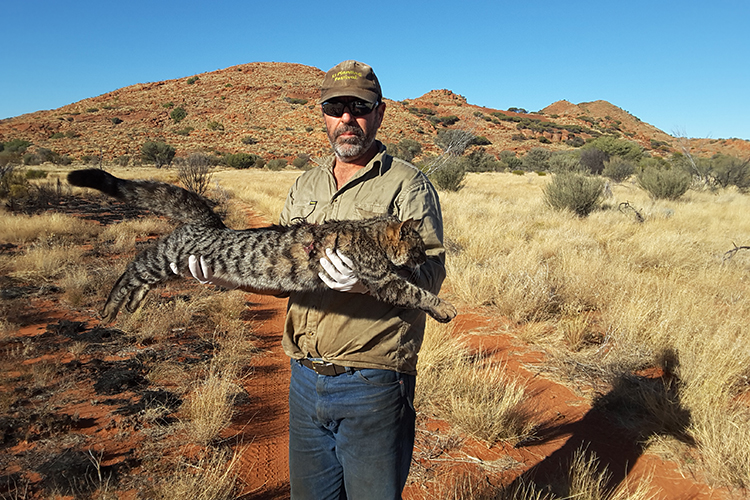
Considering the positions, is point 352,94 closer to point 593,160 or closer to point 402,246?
point 402,246

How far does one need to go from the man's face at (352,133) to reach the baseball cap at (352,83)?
0.08 meters

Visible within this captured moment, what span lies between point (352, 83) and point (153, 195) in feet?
6.04

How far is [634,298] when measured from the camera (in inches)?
247

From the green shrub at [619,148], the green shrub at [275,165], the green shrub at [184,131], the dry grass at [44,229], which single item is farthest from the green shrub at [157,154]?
the green shrub at [619,148]

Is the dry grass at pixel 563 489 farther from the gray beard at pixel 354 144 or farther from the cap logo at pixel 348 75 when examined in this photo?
the cap logo at pixel 348 75

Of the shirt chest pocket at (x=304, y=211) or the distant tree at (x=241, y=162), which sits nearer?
the shirt chest pocket at (x=304, y=211)

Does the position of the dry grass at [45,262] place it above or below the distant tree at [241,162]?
below

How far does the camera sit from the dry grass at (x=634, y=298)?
416 cm

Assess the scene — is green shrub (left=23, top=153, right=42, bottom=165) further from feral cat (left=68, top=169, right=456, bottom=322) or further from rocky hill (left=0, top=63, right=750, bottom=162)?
feral cat (left=68, top=169, right=456, bottom=322)

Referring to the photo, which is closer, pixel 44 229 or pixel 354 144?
pixel 354 144

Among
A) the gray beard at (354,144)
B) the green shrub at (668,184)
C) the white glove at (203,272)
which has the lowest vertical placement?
the white glove at (203,272)

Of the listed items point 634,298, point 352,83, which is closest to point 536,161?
point 634,298

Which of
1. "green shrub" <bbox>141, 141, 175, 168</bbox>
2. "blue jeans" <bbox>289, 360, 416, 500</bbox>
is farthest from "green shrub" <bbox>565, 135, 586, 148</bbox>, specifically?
"blue jeans" <bbox>289, 360, 416, 500</bbox>

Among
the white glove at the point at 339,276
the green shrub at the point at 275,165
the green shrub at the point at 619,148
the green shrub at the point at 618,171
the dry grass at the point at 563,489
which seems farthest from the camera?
the green shrub at the point at 619,148
